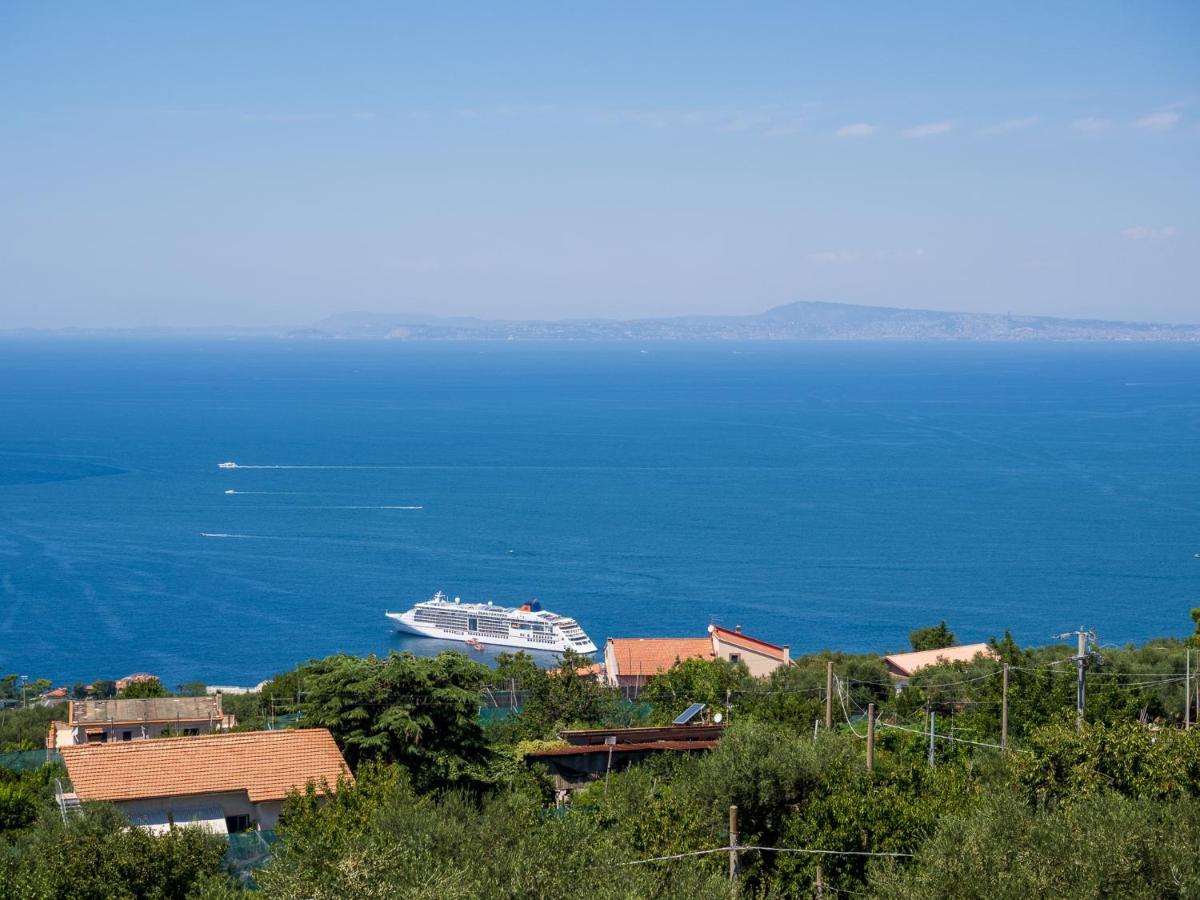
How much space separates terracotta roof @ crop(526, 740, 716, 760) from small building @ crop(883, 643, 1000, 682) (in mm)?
11939

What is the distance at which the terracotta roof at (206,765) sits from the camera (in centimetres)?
1842

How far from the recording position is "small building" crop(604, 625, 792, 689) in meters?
38.2

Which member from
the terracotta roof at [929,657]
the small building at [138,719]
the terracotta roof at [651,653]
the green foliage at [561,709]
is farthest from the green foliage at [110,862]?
the terracotta roof at [651,653]

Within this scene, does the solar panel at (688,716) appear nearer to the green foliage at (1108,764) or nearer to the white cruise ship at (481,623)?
the green foliage at (1108,764)

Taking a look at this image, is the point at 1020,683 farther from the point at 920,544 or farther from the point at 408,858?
the point at 920,544

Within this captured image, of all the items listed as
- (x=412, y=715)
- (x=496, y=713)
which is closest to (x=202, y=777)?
(x=412, y=715)

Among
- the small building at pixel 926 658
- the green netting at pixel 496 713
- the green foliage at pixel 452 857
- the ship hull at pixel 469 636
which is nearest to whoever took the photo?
the green foliage at pixel 452 857

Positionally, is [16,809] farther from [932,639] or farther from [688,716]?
[932,639]

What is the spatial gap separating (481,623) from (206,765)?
33.3 metres

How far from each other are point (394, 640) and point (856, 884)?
122 ft

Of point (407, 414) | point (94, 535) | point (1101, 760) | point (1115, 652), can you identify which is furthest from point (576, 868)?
point (407, 414)

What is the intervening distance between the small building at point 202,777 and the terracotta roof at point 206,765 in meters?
0.01

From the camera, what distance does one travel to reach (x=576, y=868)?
41.4 ft

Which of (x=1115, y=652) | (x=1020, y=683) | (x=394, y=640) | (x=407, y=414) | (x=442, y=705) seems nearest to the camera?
(x=442, y=705)
